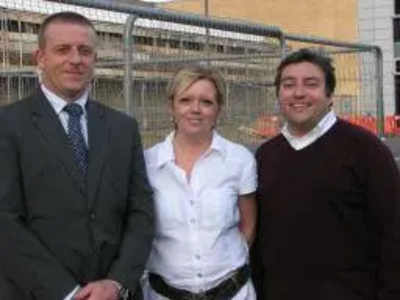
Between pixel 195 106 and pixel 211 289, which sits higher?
pixel 195 106

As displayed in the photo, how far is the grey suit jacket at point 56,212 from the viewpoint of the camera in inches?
128

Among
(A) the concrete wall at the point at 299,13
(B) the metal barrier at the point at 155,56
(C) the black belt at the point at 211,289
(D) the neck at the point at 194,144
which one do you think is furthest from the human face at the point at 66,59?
(A) the concrete wall at the point at 299,13

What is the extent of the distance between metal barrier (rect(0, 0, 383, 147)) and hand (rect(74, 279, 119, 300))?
1780mm

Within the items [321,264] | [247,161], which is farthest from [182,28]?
[321,264]

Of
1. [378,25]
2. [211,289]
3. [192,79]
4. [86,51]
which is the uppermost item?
[378,25]

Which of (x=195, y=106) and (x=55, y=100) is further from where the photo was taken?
(x=195, y=106)

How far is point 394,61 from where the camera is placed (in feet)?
144

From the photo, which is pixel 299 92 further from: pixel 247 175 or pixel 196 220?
pixel 196 220

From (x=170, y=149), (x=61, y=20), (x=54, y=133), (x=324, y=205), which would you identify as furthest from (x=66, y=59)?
(x=324, y=205)

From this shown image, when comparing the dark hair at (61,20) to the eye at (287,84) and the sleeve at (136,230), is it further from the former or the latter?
the eye at (287,84)

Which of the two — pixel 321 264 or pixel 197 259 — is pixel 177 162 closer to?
pixel 197 259

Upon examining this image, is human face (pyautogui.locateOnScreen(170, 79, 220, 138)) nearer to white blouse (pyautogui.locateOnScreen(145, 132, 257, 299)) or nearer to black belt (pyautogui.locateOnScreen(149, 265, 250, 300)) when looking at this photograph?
white blouse (pyautogui.locateOnScreen(145, 132, 257, 299))

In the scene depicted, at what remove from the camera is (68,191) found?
3297 millimetres

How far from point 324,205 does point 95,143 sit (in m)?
1.03
